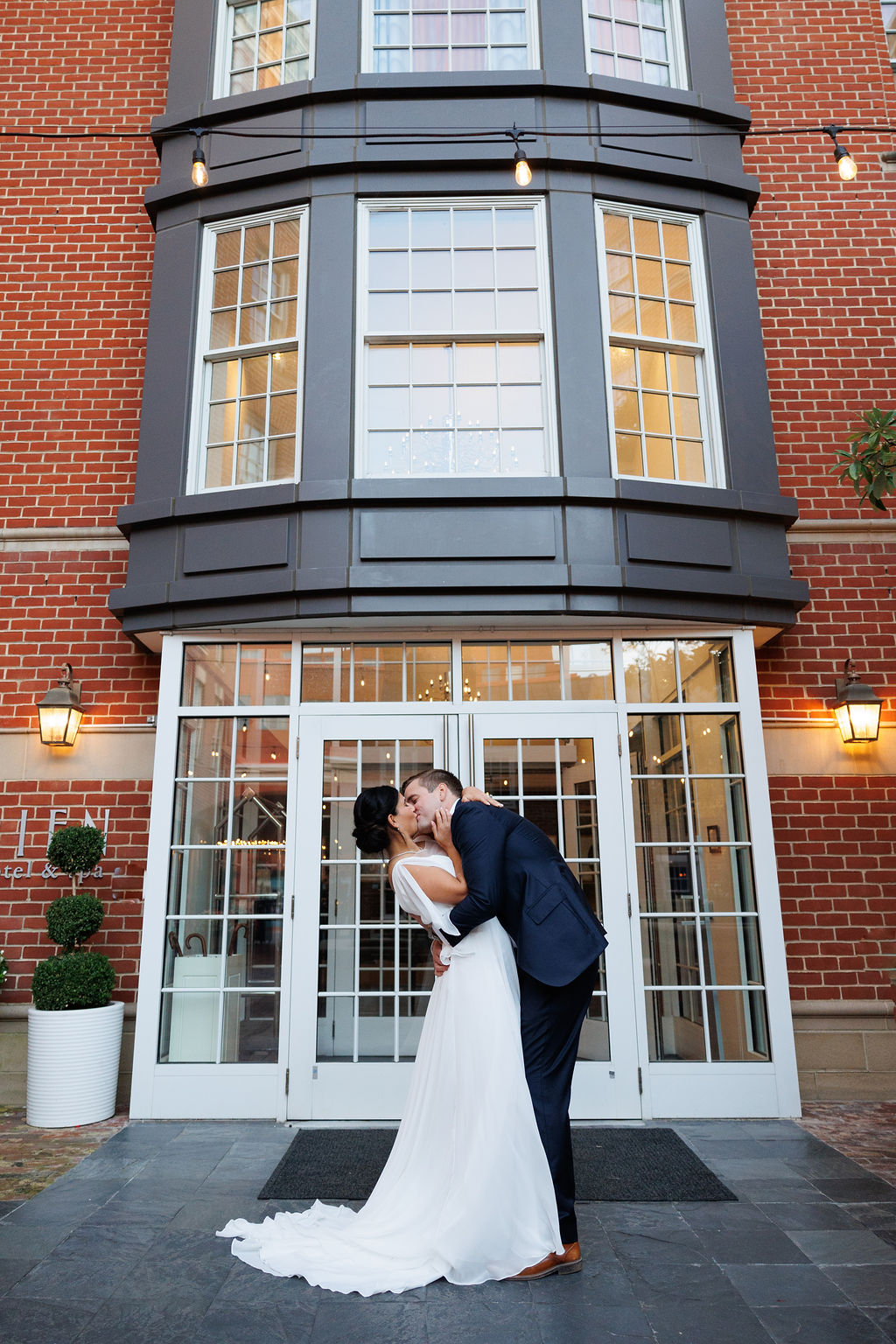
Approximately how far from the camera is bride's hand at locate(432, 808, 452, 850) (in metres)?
3.55

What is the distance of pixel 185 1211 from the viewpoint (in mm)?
3848

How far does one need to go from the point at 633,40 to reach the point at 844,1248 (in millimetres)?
7604

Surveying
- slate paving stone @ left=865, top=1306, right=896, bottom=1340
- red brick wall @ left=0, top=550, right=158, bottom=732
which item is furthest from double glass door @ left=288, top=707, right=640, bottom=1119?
slate paving stone @ left=865, top=1306, right=896, bottom=1340

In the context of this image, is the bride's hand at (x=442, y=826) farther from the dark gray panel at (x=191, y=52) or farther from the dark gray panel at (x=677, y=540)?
the dark gray panel at (x=191, y=52)

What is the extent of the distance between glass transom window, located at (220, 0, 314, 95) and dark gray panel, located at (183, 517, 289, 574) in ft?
11.2

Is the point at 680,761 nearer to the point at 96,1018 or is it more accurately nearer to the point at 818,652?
the point at 818,652

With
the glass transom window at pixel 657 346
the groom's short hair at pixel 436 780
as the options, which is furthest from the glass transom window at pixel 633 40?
the groom's short hair at pixel 436 780

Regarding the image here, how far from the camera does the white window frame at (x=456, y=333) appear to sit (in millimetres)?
5840

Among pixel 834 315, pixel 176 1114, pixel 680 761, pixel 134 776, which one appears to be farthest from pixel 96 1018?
pixel 834 315

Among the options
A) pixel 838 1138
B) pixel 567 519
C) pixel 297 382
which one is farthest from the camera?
pixel 297 382

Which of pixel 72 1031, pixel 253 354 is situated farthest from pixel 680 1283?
pixel 253 354

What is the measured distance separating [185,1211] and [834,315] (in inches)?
279

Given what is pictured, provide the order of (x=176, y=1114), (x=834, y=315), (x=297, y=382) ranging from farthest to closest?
(x=834, y=315), (x=297, y=382), (x=176, y=1114)

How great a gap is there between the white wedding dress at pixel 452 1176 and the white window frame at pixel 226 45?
19.8ft
